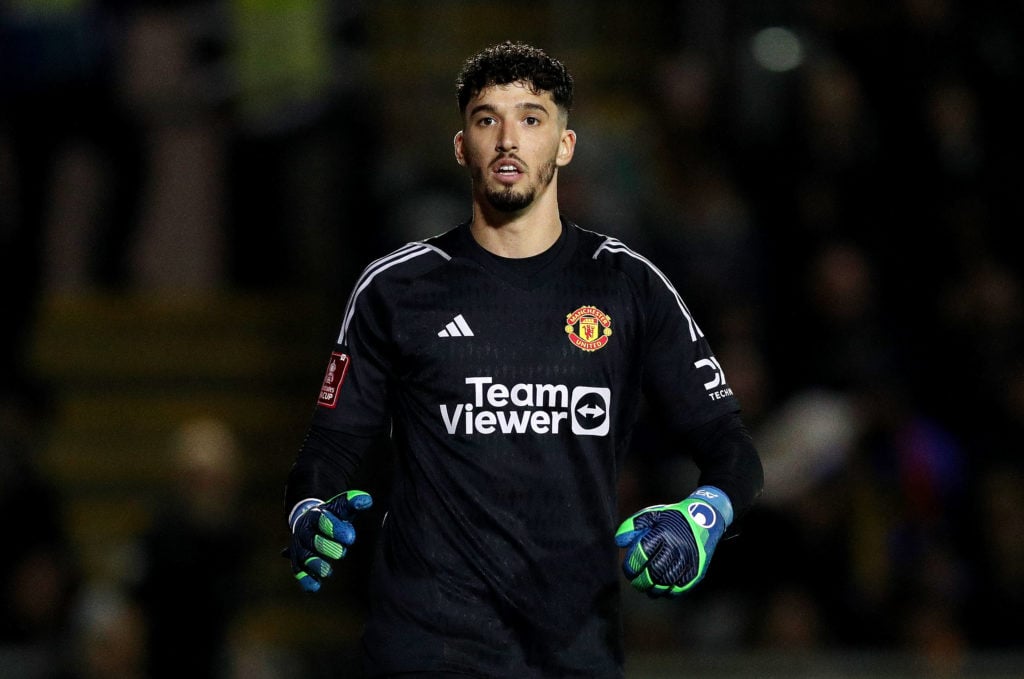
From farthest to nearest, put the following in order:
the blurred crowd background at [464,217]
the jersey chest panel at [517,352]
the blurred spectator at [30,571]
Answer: the blurred spectator at [30,571]
the blurred crowd background at [464,217]
the jersey chest panel at [517,352]

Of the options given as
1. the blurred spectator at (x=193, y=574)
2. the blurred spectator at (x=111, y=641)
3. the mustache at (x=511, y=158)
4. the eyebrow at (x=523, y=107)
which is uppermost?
the eyebrow at (x=523, y=107)

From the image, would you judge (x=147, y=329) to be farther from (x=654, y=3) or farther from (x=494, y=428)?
(x=494, y=428)

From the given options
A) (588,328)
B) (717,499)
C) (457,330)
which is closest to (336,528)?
(457,330)

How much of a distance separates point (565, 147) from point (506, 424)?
843 mm

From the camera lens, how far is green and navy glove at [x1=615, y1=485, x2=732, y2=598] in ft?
14.8

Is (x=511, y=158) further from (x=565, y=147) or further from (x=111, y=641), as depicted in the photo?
(x=111, y=641)

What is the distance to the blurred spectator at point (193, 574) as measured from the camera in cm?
895

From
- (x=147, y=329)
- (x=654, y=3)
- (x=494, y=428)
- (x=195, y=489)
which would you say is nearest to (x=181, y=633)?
(x=195, y=489)

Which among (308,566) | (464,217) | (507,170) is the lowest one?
(308,566)

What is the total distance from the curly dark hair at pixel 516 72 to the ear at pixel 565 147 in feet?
0.28

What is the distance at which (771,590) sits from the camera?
900 centimetres

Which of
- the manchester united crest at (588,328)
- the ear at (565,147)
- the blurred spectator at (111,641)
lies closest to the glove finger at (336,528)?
the manchester united crest at (588,328)

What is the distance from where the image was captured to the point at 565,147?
16.7 feet

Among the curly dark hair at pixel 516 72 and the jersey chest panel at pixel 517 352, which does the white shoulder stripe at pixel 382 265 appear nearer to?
the jersey chest panel at pixel 517 352
